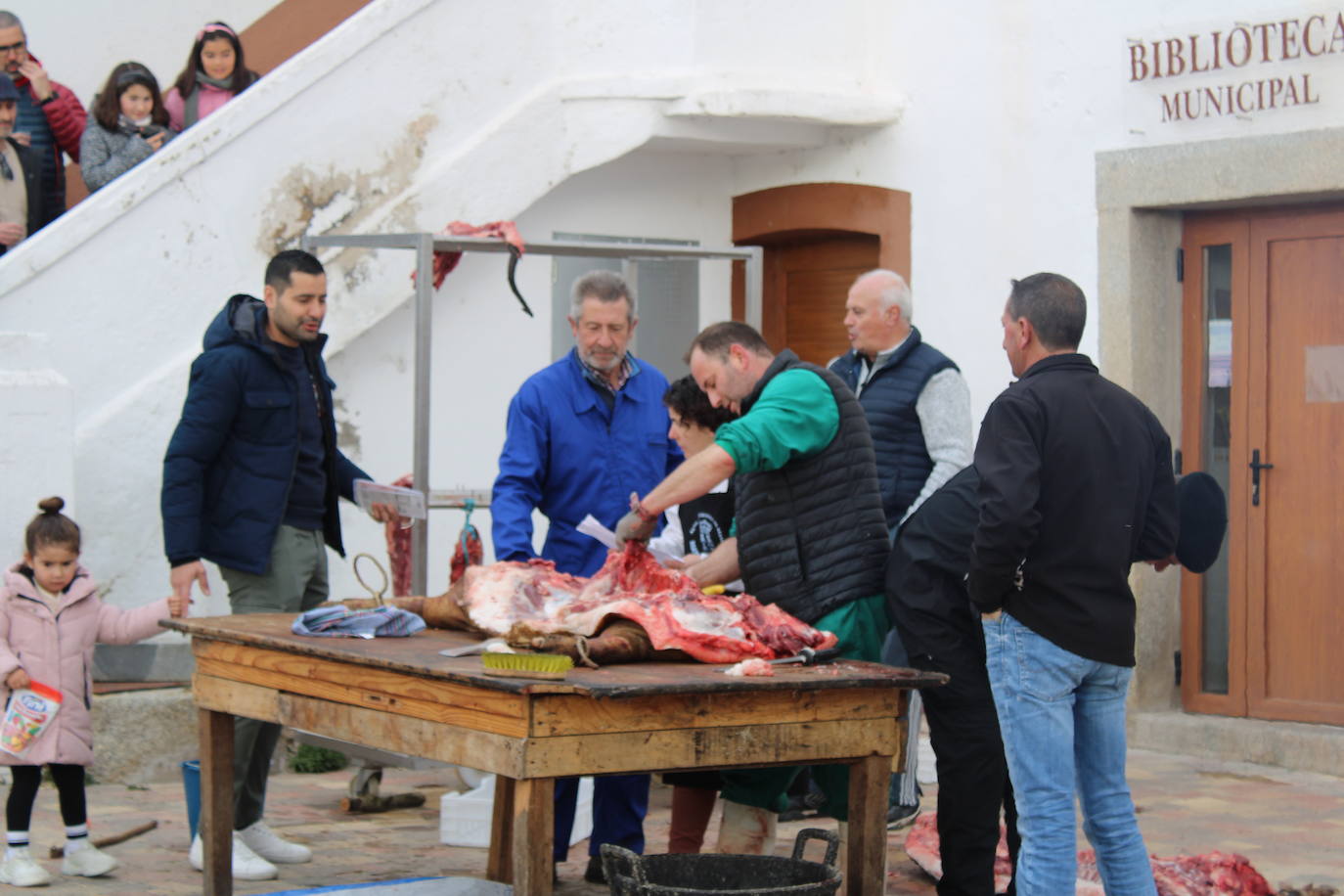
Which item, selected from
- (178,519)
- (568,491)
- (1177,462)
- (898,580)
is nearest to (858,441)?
(898,580)

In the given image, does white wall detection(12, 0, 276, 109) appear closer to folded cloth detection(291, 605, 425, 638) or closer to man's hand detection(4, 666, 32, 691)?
man's hand detection(4, 666, 32, 691)

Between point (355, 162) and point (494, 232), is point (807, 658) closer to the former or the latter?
point (494, 232)

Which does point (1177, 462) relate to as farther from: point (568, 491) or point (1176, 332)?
point (568, 491)

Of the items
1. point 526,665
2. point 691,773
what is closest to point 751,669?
point 526,665

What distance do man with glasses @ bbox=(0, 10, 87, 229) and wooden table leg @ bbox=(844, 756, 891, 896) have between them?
20.8 ft

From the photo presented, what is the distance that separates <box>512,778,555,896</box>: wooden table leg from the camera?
15.3 feet

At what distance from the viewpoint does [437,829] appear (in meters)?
7.69

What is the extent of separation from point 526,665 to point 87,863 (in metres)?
2.76

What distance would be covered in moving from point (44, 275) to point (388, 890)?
409 cm

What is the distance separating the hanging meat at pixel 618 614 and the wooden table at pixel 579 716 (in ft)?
0.31

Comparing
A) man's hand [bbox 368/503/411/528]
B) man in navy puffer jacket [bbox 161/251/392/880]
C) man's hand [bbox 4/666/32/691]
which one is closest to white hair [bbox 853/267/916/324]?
man's hand [bbox 368/503/411/528]

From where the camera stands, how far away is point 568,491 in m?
6.92

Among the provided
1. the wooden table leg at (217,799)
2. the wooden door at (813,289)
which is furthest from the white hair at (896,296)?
the wooden door at (813,289)

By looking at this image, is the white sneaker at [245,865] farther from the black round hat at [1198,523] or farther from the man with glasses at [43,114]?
the man with glasses at [43,114]
